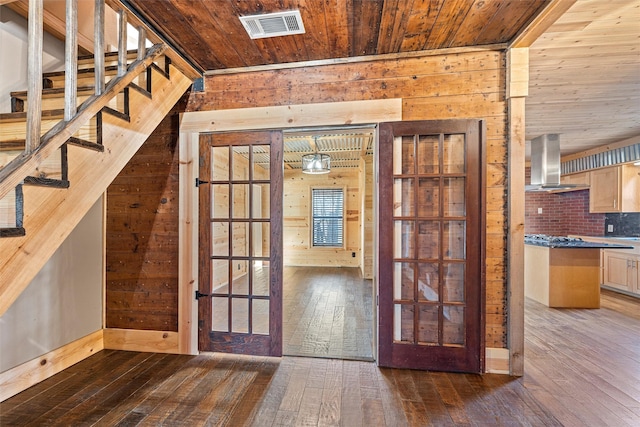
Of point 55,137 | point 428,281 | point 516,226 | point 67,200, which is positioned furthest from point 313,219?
point 55,137

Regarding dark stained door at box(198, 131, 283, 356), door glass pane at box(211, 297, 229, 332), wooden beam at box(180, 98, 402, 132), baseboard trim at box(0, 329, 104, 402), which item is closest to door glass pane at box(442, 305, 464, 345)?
dark stained door at box(198, 131, 283, 356)

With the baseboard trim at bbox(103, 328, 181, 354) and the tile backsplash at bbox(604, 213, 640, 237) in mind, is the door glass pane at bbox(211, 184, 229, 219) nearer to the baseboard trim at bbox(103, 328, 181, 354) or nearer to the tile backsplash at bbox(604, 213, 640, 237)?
the baseboard trim at bbox(103, 328, 181, 354)

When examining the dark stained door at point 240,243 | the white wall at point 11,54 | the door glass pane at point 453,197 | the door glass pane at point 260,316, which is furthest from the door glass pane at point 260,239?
the white wall at point 11,54

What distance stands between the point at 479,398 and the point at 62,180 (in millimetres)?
2884

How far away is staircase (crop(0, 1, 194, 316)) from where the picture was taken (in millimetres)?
1238

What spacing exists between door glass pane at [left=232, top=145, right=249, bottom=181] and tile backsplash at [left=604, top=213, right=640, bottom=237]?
7011 millimetres

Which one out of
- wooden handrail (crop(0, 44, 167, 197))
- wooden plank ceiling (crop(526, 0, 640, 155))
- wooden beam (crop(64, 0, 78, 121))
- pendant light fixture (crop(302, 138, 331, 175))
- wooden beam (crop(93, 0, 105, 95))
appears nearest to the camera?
wooden handrail (crop(0, 44, 167, 197))

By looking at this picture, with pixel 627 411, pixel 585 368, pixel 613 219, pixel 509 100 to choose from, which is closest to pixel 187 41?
pixel 509 100

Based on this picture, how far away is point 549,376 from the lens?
225cm

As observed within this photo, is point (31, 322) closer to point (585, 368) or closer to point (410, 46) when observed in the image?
point (410, 46)

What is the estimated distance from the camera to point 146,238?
268 centimetres

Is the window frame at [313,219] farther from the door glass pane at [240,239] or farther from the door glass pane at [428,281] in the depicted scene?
the door glass pane at [428,281]

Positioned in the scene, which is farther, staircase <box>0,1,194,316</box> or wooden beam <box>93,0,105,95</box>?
wooden beam <box>93,0,105,95</box>

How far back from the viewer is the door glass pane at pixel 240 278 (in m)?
2.60
